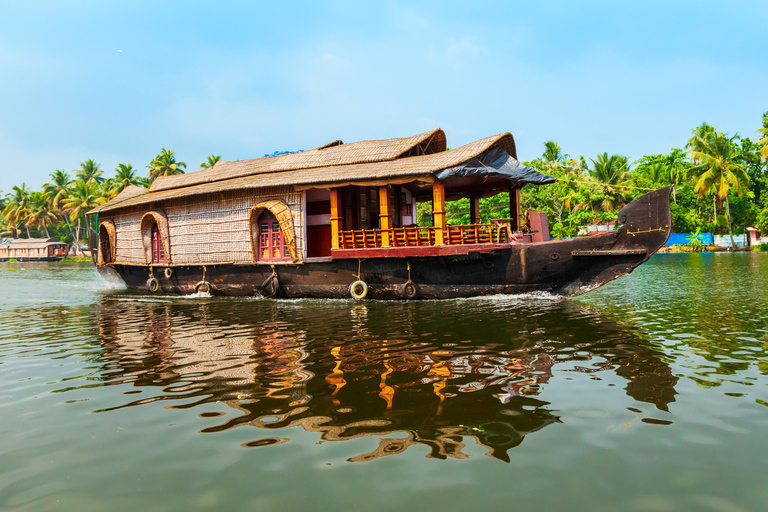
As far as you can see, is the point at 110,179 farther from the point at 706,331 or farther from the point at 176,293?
the point at 706,331

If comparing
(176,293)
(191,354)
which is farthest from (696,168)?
(191,354)

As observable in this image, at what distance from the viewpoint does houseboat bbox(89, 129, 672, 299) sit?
35.9 feet

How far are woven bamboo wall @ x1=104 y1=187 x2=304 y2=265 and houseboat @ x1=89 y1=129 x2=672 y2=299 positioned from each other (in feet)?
0.11

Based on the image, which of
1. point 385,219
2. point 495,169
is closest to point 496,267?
point 495,169

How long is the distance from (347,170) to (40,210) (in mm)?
63211

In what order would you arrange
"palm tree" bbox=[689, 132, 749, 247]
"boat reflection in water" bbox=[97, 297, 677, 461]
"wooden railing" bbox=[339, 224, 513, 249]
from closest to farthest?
1. "boat reflection in water" bbox=[97, 297, 677, 461]
2. "wooden railing" bbox=[339, 224, 513, 249]
3. "palm tree" bbox=[689, 132, 749, 247]

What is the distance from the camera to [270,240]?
540 inches

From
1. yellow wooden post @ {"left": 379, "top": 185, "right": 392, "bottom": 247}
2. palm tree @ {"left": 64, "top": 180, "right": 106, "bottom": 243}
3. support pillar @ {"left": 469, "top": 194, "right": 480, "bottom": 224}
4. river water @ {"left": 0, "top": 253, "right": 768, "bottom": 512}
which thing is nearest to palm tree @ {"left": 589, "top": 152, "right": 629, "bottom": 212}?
support pillar @ {"left": 469, "top": 194, "right": 480, "bottom": 224}

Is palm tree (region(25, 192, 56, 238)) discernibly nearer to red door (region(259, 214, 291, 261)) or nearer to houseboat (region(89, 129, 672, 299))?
houseboat (region(89, 129, 672, 299))

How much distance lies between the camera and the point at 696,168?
36375mm

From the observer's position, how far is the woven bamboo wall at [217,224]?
43.1 feet

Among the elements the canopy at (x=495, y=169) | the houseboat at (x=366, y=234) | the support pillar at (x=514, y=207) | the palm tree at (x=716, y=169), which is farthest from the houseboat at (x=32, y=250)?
the palm tree at (x=716, y=169)

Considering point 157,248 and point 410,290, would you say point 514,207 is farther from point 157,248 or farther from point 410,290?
point 157,248

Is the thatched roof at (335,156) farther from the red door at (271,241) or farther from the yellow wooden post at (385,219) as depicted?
the red door at (271,241)
